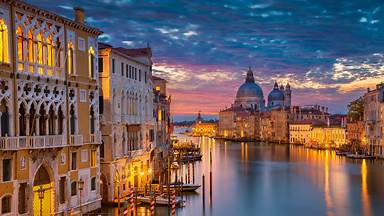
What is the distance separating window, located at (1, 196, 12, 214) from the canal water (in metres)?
6.30

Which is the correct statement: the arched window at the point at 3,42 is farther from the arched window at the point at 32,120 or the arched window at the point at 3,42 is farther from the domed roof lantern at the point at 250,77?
the domed roof lantern at the point at 250,77

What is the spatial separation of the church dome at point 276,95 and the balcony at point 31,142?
10115 cm

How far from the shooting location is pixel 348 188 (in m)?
27.4

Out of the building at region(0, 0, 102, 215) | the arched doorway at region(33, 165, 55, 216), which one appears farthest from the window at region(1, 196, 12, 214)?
the arched doorway at region(33, 165, 55, 216)

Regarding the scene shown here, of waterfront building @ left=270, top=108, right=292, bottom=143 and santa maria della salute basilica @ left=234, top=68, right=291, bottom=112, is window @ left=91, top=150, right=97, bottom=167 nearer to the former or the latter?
waterfront building @ left=270, top=108, right=292, bottom=143

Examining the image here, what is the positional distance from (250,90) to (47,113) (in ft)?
359

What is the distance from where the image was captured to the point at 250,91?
401ft

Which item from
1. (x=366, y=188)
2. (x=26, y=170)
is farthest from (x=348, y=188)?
(x=26, y=170)

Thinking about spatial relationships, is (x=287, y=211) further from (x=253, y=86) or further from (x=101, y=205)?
(x=253, y=86)

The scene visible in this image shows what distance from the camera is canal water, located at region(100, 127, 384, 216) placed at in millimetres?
20984

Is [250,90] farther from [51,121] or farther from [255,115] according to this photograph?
[51,121]

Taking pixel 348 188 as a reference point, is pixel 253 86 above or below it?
above

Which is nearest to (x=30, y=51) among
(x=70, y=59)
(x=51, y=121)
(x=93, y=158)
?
(x=70, y=59)

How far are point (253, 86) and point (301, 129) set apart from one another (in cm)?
4639
